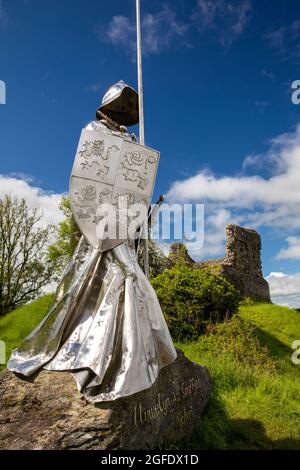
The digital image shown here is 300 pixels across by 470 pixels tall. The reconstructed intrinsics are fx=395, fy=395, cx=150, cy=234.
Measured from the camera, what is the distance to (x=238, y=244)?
792 inches

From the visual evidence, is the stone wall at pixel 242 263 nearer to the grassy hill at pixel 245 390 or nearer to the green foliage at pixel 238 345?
the grassy hill at pixel 245 390

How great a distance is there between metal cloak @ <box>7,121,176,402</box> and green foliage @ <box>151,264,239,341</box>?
5.93m

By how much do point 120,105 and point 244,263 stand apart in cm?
1723

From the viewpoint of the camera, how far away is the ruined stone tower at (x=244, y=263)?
1959cm

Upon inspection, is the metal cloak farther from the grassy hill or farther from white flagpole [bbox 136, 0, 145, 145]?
the grassy hill

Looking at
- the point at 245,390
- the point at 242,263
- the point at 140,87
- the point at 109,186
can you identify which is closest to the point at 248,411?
the point at 245,390

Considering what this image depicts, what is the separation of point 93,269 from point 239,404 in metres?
2.97

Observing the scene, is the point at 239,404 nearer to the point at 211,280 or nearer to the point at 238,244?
the point at 211,280

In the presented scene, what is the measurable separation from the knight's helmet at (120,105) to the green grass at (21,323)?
24.9 ft

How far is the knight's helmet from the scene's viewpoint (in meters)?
3.98

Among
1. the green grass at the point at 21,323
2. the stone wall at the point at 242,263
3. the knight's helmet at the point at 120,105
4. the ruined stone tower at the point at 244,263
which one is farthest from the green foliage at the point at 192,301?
the ruined stone tower at the point at 244,263

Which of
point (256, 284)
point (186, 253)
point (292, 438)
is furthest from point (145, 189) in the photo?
point (256, 284)

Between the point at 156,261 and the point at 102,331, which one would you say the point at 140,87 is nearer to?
the point at 102,331

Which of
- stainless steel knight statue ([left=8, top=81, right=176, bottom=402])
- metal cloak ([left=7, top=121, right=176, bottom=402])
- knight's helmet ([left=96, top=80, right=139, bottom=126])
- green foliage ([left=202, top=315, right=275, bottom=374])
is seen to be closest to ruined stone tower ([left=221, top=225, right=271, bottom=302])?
green foliage ([left=202, top=315, right=275, bottom=374])
